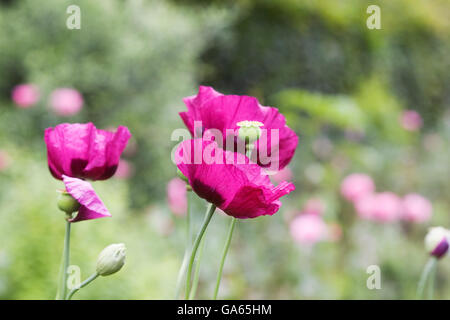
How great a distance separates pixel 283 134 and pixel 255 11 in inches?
114

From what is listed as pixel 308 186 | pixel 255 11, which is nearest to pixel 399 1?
pixel 255 11

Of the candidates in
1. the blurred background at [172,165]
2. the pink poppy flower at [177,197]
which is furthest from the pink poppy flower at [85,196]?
the pink poppy flower at [177,197]

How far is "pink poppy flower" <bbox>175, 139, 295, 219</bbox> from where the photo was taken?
0.86 feet

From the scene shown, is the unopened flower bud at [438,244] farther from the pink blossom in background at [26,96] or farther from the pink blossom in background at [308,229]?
the pink blossom in background at [26,96]

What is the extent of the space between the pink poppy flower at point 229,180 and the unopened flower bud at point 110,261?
7 centimetres

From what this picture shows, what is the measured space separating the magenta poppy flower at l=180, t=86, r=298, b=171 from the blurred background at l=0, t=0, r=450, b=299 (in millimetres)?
737

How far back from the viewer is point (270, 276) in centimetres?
162

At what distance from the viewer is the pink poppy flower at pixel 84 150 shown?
314mm

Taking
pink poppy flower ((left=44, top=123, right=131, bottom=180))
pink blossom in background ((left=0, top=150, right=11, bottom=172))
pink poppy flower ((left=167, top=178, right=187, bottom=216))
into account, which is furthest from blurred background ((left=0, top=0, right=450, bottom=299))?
pink poppy flower ((left=44, top=123, right=131, bottom=180))

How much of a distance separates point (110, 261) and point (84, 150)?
81 millimetres

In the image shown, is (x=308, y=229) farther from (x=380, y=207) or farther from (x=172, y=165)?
(x=172, y=165)
